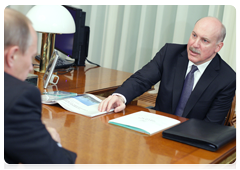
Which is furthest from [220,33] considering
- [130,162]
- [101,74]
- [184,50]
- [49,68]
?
[130,162]

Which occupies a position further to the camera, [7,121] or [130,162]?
[130,162]

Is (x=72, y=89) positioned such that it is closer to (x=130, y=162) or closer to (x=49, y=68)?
(x=49, y=68)

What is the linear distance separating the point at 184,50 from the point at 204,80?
0.36 m

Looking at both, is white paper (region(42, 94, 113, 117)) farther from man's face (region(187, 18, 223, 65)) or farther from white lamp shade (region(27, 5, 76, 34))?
man's face (region(187, 18, 223, 65))

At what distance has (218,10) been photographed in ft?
11.7

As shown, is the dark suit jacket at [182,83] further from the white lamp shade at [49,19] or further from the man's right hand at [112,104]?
the white lamp shade at [49,19]

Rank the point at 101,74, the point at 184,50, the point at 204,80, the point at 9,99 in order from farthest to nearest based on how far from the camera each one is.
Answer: the point at 101,74 → the point at 184,50 → the point at 204,80 → the point at 9,99

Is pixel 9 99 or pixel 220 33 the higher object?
pixel 220 33

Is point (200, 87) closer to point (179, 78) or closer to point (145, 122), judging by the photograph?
point (179, 78)

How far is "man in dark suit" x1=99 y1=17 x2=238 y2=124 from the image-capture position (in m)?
2.36

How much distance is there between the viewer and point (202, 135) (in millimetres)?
1507

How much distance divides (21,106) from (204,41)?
1900 millimetres

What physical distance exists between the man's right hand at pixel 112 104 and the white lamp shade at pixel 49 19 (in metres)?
0.97

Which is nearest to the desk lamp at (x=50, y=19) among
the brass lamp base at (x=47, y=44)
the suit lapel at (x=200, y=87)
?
the brass lamp base at (x=47, y=44)
